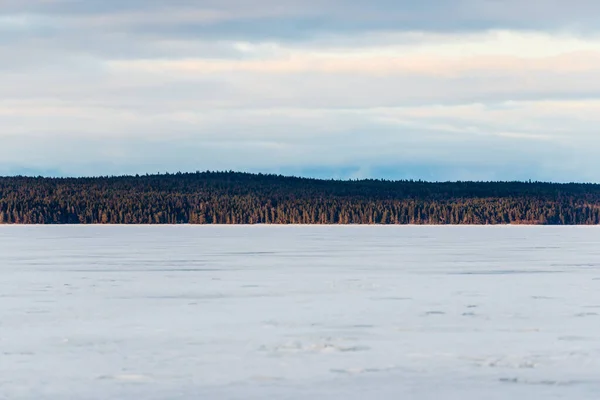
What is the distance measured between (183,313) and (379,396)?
36.1 ft

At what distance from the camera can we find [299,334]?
23156 millimetres

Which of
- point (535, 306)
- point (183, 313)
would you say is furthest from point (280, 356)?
point (535, 306)

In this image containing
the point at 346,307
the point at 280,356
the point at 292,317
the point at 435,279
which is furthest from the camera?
the point at 435,279

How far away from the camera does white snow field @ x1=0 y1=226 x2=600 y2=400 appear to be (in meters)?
17.5

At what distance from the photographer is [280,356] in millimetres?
20250

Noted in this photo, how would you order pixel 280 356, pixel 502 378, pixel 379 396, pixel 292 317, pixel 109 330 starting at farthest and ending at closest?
pixel 292 317
pixel 109 330
pixel 280 356
pixel 502 378
pixel 379 396

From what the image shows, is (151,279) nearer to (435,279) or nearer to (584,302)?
(435,279)

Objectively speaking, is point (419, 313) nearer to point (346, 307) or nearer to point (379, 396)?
point (346, 307)

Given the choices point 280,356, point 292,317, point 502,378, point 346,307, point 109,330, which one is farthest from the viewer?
point 346,307

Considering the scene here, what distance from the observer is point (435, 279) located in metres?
38.1

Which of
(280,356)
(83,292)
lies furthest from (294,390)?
(83,292)

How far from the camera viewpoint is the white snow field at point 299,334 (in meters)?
17.5

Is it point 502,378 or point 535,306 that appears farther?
A: point 535,306

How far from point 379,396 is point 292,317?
9534 mm
